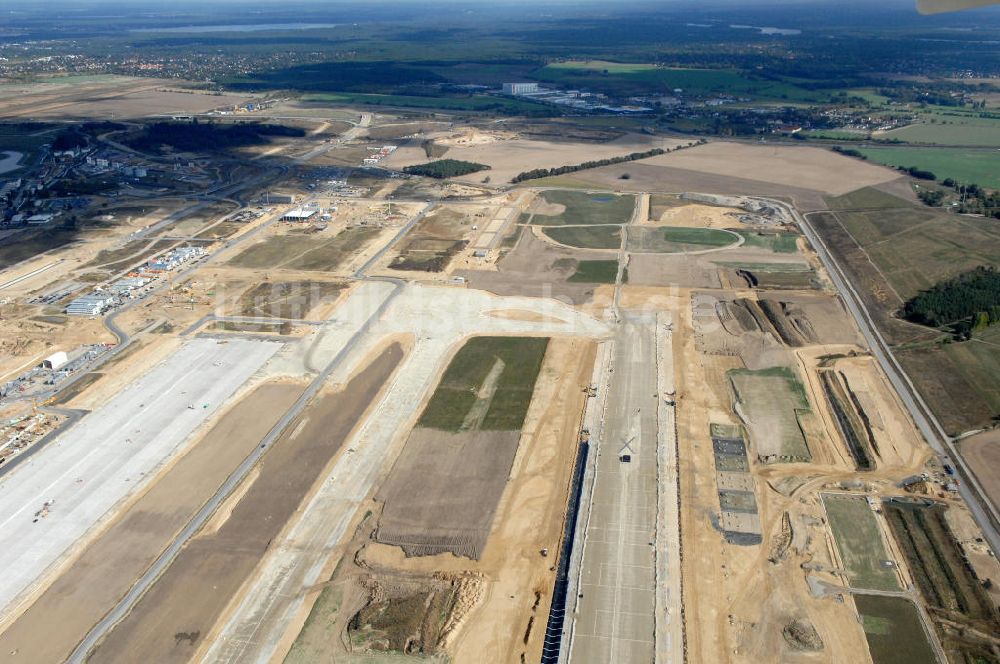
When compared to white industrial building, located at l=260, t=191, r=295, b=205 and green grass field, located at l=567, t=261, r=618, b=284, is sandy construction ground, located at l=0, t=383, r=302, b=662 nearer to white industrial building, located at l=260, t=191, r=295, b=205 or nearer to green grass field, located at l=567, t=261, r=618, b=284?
green grass field, located at l=567, t=261, r=618, b=284

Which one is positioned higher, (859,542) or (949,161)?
(949,161)

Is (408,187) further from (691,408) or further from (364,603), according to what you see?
(364,603)

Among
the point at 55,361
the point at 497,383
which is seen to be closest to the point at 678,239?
the point at 497,383

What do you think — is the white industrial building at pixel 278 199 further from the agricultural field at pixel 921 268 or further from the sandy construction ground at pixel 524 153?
the agricultural field at pixel 921 268

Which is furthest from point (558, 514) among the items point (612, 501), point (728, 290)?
point (728, 290)

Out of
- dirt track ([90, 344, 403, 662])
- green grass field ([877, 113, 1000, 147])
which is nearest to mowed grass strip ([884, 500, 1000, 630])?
dirt track ([90, 344, 403, 662])

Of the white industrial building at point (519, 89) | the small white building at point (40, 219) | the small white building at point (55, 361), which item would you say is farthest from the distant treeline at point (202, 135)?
the small white building at point (55, 361)

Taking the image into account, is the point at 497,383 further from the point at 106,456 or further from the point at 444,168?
the point at 444,168
